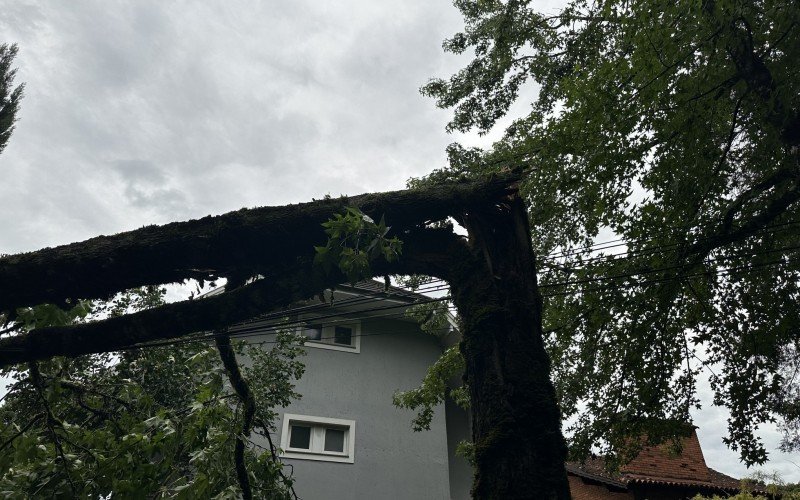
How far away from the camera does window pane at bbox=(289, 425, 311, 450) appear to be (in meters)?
12.1

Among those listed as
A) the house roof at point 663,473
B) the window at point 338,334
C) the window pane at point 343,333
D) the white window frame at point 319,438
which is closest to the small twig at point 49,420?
the white window frame at point 319,438

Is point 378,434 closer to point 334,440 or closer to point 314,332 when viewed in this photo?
point 334,440

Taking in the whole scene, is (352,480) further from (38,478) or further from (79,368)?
(38,478)

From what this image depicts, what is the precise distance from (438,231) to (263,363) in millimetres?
6612

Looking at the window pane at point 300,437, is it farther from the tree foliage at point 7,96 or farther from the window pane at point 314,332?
the tree foliage at point 7,96

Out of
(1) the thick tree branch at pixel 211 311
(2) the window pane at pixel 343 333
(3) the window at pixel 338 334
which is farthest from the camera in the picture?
(2) the window pane at pixel 343 333

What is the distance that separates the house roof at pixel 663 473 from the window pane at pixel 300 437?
21.5 ft

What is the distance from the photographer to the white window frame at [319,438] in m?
11.9

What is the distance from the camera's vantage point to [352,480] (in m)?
12.1

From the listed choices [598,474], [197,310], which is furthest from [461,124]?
[598,474]

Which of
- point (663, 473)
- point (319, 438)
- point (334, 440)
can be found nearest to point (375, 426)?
point (334, 440)

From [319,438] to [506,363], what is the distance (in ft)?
31.2

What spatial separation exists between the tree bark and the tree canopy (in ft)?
9.30

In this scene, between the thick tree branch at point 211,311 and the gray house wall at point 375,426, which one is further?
the gray house wall at point 375,426
